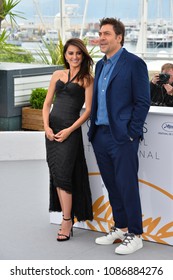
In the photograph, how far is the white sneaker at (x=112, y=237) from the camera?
14.3 feet

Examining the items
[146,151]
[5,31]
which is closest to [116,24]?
[146,151]

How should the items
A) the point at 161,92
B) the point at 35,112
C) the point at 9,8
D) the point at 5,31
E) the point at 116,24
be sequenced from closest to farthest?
the point at 116,24
the point at 161,92
the point at 9,8
the point at 35,112
the point at 5,31

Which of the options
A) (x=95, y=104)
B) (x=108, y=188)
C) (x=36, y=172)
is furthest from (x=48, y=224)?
(x=36, y=172)

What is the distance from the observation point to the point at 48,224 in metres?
4.89

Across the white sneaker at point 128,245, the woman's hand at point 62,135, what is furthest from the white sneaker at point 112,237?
the woman's hand at point 62,135

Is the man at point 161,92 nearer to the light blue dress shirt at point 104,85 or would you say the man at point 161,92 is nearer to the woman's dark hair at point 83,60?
the woman's dark hair at point 83,60

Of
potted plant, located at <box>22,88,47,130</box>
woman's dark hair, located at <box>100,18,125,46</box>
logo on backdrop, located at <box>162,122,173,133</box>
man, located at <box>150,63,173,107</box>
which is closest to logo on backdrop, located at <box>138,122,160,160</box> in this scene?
logo on backdrop, located at <box>162,122,173,133</box>

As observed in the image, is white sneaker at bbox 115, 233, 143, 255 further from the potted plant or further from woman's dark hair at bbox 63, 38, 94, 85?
the potted plant

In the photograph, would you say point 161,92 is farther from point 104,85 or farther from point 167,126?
point 104,85

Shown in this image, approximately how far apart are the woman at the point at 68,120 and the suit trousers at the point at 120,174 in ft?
0.61

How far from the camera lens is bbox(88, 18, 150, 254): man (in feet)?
13.0

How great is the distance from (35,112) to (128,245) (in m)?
3.58

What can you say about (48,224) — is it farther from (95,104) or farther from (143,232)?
(95,104)

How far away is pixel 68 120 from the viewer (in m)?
4.30
